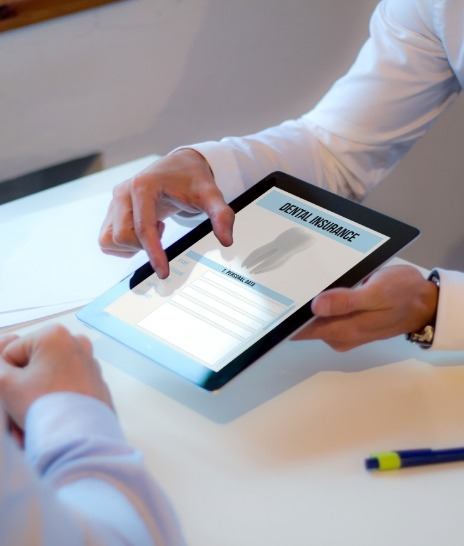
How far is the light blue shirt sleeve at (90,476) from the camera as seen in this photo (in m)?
0.53

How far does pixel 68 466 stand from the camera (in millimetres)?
562

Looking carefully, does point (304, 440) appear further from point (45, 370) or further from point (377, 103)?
point (377, 103)

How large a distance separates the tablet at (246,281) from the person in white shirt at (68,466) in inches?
4.7

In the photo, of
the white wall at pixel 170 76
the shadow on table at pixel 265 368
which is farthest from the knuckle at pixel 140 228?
the white wall at pixel 170 76

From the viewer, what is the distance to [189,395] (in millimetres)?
788

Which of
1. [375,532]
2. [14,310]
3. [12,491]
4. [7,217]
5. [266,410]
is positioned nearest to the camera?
[12,491]

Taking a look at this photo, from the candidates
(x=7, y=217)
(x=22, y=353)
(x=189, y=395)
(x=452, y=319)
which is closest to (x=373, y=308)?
(x=452, y=319)

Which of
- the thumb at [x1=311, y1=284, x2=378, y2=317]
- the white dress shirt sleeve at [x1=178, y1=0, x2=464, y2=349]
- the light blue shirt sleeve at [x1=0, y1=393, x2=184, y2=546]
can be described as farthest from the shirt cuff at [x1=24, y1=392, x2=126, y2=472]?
the white dress shirt sleeve at [x1=178, y1=0, x2=464, y2=349]

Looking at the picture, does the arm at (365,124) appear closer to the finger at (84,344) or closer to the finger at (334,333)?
the finger at (334,333)

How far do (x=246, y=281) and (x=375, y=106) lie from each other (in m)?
0.40

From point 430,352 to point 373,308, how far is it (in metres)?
0.08

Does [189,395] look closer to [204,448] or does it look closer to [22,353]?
[204,448]

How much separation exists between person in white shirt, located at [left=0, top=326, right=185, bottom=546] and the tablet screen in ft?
0.41

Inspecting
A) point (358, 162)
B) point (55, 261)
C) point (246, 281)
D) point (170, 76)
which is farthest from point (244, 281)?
point (170, 76)
